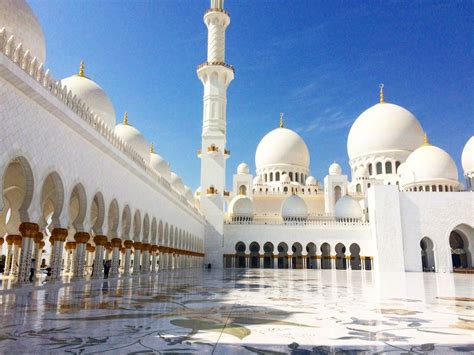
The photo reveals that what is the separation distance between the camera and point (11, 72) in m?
6.08

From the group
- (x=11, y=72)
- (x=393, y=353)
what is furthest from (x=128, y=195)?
(x=393, y=353)

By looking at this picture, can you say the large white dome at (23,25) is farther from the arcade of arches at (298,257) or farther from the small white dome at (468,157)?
the small white dome at (468,157)

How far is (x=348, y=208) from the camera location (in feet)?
86.4

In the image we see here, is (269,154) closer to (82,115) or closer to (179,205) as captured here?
(179,205)

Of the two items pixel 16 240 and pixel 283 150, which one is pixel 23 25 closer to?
pixel 16 240

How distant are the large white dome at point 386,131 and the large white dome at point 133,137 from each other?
706 inches

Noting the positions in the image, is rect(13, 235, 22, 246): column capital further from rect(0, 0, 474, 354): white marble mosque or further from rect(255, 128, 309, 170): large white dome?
rect(255, 128, 309, 170): large white dome

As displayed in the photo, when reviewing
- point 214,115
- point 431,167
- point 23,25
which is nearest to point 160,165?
point 214,115

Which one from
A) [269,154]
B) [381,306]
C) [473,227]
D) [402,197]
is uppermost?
[269,154]

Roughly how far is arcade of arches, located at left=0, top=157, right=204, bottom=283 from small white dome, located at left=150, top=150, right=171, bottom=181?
3.42 meters

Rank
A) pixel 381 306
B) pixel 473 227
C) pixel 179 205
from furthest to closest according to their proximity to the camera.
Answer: pixel 473 227, pixel 179 205, pixel 381 306

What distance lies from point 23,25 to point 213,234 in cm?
1940

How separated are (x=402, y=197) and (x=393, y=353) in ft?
68.9

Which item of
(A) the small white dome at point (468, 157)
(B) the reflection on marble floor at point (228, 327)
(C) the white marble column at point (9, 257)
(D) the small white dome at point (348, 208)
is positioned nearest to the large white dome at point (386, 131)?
(A) the small white dome at point (468, 157)
